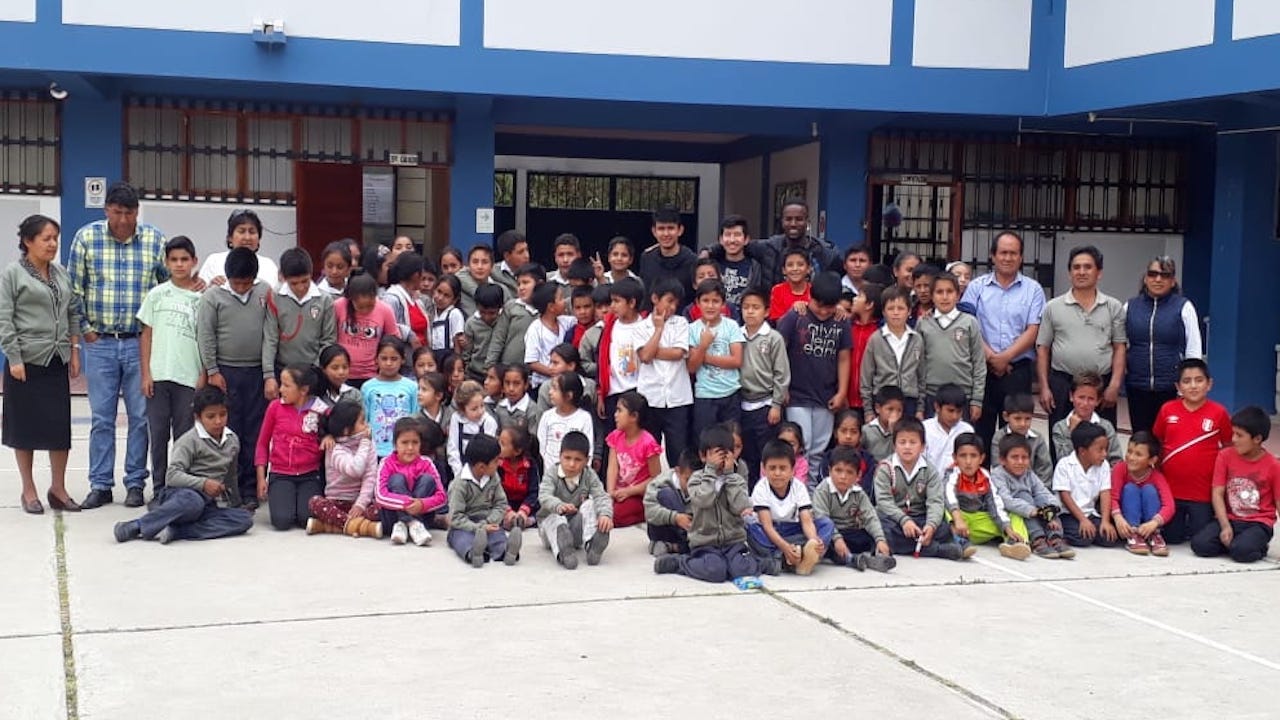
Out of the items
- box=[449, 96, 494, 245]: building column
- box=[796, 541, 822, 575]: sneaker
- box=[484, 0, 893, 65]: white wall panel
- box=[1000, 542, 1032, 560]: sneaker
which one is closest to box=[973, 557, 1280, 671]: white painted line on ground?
box=[1000, 542, 1032, 560]: sneaker

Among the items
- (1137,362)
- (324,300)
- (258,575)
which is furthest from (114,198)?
(1137,362)

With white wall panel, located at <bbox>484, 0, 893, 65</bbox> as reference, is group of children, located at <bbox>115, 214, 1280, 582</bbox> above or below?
below

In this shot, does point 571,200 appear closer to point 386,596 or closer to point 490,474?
point 490,474

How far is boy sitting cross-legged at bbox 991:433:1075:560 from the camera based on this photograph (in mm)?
7461

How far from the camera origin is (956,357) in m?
7.91

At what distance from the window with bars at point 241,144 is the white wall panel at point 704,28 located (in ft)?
5.34

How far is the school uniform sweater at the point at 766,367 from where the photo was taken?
778cm

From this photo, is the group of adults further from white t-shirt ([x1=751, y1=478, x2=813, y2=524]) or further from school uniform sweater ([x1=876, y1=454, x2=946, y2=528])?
white t-shirt ([x1=751, y1=478, x2=813, y2=524])

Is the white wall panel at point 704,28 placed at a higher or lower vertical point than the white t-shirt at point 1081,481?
higher

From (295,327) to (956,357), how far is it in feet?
12.0

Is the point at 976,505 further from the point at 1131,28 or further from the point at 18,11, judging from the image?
the point at 18,11

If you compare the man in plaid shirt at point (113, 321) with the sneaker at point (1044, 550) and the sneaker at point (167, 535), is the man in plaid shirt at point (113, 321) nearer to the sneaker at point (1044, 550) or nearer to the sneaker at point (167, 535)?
the sneaker at point (167, 535)

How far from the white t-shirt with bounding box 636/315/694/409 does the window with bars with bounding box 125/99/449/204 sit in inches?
261

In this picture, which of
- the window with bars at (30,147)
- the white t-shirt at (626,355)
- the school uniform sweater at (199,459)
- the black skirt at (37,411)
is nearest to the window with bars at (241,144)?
the window with bars at (30,147)
